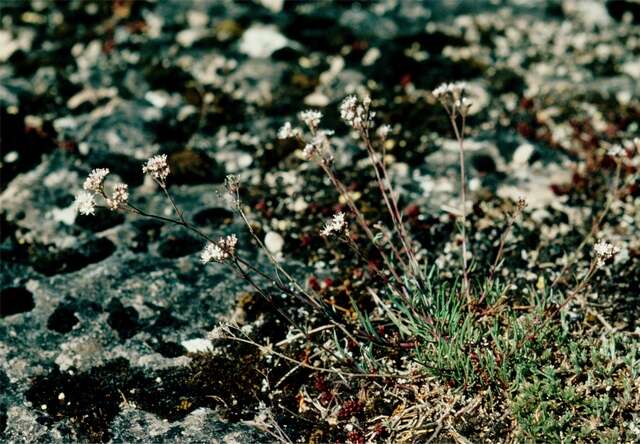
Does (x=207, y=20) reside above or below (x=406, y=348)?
above

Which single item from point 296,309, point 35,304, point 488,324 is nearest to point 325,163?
point 296,309

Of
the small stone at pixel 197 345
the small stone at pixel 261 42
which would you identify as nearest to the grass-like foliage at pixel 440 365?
the small stone at pixel 197 345

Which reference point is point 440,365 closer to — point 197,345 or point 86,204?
point 197,345

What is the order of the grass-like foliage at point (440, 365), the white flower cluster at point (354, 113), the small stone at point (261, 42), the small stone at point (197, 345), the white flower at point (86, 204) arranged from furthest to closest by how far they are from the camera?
the small stone at point (261, 42) < the small stone at point (197, 345) < the white flower cluster at point (354, 113) < the grass-like foliage at point (440, 365) < the white flower at point (86, 204)

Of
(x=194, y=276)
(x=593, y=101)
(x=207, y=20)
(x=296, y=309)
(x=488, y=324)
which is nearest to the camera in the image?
(x=488, y=324)

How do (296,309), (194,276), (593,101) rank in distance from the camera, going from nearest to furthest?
(296,309) < (194,276) < (593,101)

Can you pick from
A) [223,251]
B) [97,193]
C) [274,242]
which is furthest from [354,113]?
[274,242]

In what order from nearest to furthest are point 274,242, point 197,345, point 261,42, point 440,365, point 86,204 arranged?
point 86,204, point 440,365, point 197,345, point 274,242, point 261,42

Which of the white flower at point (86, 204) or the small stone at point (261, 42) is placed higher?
the white flower at point (86, 204)

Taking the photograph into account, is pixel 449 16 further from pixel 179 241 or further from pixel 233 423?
pixel 233 423

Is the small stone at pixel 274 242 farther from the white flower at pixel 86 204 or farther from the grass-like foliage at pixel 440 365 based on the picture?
the white flower at pixel 86 204

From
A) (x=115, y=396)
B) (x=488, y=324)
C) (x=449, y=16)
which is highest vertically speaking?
(x=449, y=16)
